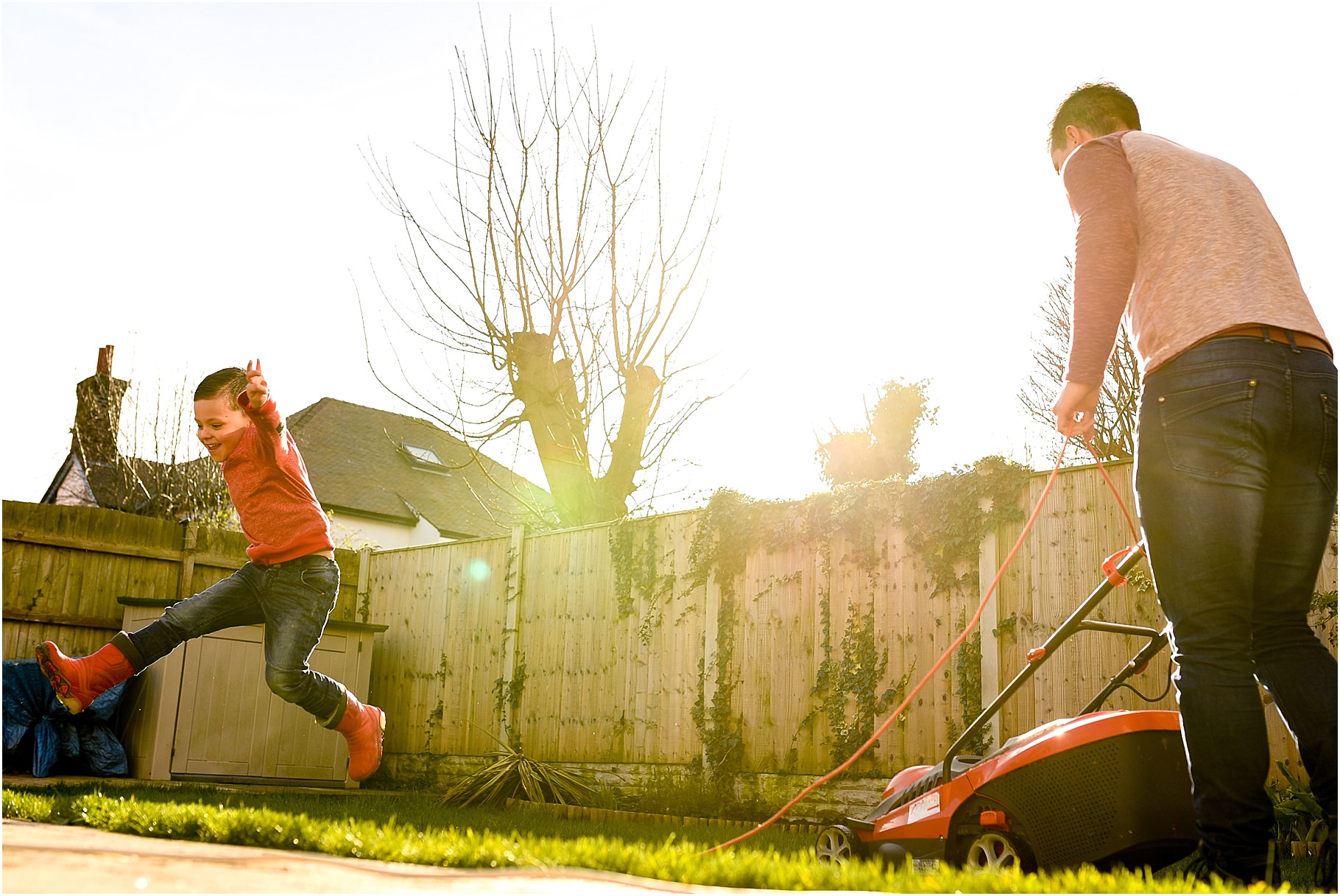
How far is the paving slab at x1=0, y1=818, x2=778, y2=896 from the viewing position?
1459 millimetres

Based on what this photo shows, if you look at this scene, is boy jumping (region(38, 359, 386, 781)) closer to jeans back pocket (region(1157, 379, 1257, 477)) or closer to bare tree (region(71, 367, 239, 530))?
jeans back pocket (region(1157, 379, 1257, 477))

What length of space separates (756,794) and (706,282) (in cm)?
455

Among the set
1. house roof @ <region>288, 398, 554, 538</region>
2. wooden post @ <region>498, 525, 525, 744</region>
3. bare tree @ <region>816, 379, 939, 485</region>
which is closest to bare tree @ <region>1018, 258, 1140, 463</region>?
bare tree @ <region>816, 379, 939, 485</region>

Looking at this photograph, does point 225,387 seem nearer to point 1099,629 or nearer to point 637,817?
point 1099,629

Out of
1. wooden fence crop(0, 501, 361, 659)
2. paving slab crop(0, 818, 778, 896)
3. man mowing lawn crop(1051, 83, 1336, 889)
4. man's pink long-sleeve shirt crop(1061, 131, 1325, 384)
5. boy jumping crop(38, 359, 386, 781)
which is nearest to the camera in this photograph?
paving slab crop(0, 818, 778, 896)

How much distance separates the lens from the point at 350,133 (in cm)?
916

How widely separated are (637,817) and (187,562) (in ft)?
16.2

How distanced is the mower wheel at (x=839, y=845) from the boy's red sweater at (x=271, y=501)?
2013mm

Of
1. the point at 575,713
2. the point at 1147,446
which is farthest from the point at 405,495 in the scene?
the point at 1147,446

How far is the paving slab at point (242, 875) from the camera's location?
57.4 inches

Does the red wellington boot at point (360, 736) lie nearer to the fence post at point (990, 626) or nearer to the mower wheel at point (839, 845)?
the mower wheel at point (839, 845)

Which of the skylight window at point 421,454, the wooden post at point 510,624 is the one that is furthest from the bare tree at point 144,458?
the wooden post at point 510,624

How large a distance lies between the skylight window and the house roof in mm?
26

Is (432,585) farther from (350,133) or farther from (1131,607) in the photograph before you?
(1131,607)
